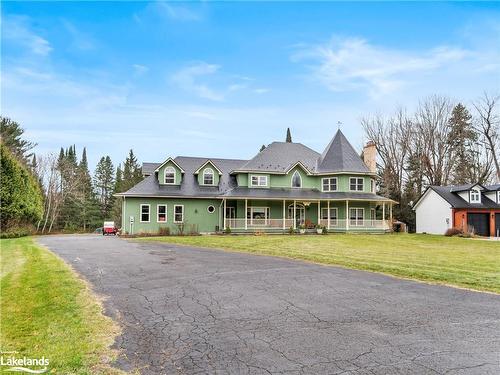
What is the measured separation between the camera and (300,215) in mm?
33250

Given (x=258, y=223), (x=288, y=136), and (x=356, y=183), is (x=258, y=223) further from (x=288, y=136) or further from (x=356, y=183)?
(x=288, y=136)

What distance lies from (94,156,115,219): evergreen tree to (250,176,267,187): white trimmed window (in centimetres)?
4217

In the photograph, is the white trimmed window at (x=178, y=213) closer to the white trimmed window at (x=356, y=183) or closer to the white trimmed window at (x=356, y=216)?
the white trimmed window at (x=356, y=216)

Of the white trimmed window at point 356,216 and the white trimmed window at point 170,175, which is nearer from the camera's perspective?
the white trimmed window at point 170,175

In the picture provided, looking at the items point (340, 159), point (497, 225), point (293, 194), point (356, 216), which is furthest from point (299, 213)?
point (497, 225)

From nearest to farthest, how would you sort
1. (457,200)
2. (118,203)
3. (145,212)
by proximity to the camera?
1. (145,212)
2. (457,200)
3. (118,203)

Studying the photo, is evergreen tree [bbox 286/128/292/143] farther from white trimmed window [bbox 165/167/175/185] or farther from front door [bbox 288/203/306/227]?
white trimmed window [bbox 165/167/175/185]

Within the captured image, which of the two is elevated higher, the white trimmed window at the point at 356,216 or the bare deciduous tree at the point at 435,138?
the bare deciduous tree at the point at 435,138

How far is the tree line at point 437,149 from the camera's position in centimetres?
4194

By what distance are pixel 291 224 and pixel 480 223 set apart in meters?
18.7

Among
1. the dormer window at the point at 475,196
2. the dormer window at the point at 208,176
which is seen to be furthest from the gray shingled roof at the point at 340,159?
the dormer window at the point at 475,196

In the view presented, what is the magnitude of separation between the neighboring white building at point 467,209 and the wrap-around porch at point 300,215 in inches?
262

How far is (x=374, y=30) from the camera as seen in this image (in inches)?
692

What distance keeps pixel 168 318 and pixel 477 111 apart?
1846 inches
